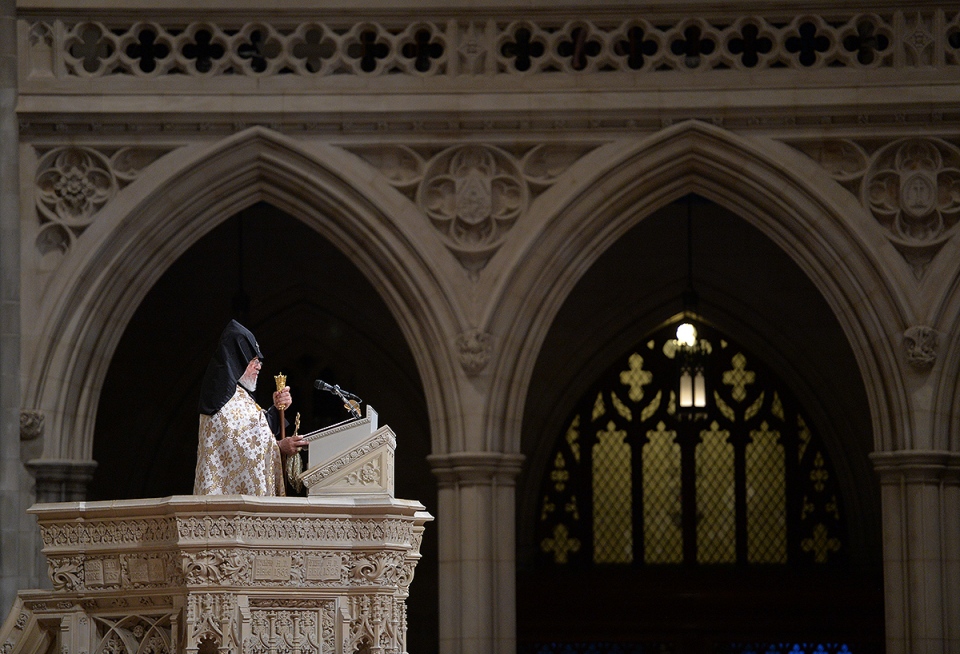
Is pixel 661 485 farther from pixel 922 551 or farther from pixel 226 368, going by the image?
pixel 226 368

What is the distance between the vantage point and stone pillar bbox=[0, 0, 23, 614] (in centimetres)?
1055

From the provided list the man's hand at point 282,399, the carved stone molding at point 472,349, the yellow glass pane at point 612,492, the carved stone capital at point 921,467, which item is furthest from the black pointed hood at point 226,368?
the yellow glass pane at point 612,492

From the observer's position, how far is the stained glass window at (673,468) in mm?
14039

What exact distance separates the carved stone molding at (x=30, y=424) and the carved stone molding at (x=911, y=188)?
5050 mm

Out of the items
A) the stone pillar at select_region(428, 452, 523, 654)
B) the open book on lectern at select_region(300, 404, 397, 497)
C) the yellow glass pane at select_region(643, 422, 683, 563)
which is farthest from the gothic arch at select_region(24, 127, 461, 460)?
the open book on lectern at select_region(300, 404, 397, 497)

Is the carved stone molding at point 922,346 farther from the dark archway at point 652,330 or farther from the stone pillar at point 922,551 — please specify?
the dark archway at point 652,330

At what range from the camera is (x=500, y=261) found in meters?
10.8

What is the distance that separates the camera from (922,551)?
34.0 ft

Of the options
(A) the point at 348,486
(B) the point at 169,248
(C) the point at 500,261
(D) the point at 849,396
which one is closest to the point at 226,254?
(B) the point at 169,248

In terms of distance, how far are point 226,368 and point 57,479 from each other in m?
4.40

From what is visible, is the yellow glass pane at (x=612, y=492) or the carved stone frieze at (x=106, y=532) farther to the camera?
the yellow glass pane at (x=612, y=492)

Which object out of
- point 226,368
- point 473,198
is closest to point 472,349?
point 473,198

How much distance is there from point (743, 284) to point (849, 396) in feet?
3.90

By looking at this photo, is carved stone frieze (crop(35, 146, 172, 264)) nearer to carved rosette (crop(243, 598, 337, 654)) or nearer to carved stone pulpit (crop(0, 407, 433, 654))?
carved stone pulpit (crop(0, 407, 433, 654))
